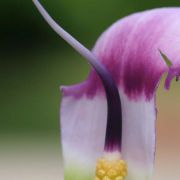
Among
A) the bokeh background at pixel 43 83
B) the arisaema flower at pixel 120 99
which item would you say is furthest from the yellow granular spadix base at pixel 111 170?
the bokeh background at pixel 43 83

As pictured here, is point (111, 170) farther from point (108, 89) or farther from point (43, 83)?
point (43, 83)

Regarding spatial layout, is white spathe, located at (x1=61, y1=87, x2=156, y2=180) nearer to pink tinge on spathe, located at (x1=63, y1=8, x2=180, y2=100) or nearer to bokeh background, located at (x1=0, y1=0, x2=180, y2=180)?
pink tinge on spathe, located at (x1=63, y1=8, x2=180, y2=100)

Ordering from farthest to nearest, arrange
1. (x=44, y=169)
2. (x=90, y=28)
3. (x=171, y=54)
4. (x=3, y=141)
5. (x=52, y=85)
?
1. (x=90, y=28)
2. (x=52, y=85)
3. (x=3, y=141)
4. (x=44, y=169)
5. (x=171, y=54)

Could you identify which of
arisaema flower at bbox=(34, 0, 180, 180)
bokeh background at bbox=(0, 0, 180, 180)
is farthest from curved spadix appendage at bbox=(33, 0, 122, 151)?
bokeh background at bbox=(0, 0, 180, 180)

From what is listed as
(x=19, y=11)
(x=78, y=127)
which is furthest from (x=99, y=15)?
(x=78, y=127)

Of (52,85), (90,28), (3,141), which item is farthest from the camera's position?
(90,28)

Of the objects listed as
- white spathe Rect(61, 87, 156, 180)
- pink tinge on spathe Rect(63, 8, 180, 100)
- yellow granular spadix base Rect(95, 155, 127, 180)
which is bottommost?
yellow granular spadix base Rect(95, 155, 127, 180)

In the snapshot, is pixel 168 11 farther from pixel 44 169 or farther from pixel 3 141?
pixel 3 141

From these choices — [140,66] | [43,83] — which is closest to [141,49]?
[140,66]
